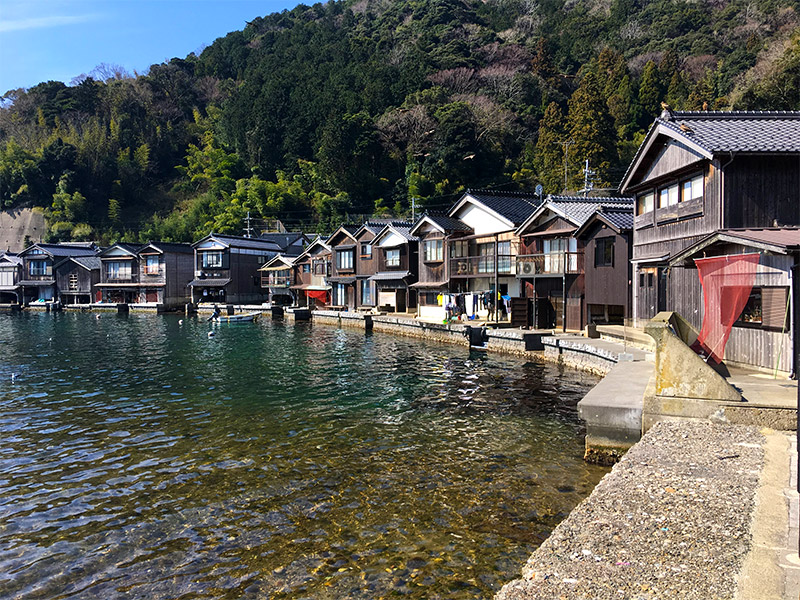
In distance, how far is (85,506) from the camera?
407 inches

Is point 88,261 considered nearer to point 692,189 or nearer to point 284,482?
point 284,482

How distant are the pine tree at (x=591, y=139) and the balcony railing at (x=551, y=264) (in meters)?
27.2

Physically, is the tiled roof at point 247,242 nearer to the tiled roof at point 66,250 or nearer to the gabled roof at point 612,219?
the tiled roof at point 66,250

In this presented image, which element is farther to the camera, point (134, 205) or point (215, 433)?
point (134, 205)

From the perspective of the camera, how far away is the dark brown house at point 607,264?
26328 mm

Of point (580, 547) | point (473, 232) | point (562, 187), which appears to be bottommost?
point (580, 547)

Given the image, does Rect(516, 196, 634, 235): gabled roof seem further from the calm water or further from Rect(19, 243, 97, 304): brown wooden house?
Rect(19, 243, 97, 304): brown wooden house

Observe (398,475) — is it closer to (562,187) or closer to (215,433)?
(215,433)

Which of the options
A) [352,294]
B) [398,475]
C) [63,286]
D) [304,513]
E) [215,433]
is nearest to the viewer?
[304,513]

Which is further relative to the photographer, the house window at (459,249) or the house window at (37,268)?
the house window at (37,268)

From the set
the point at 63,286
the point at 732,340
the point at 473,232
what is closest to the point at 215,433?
the point at 732,340

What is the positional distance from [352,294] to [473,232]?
1807 cm

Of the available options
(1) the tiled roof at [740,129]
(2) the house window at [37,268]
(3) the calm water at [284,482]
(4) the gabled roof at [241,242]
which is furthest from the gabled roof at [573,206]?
(2) the house window at [37,268]

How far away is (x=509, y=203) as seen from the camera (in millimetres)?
40594
